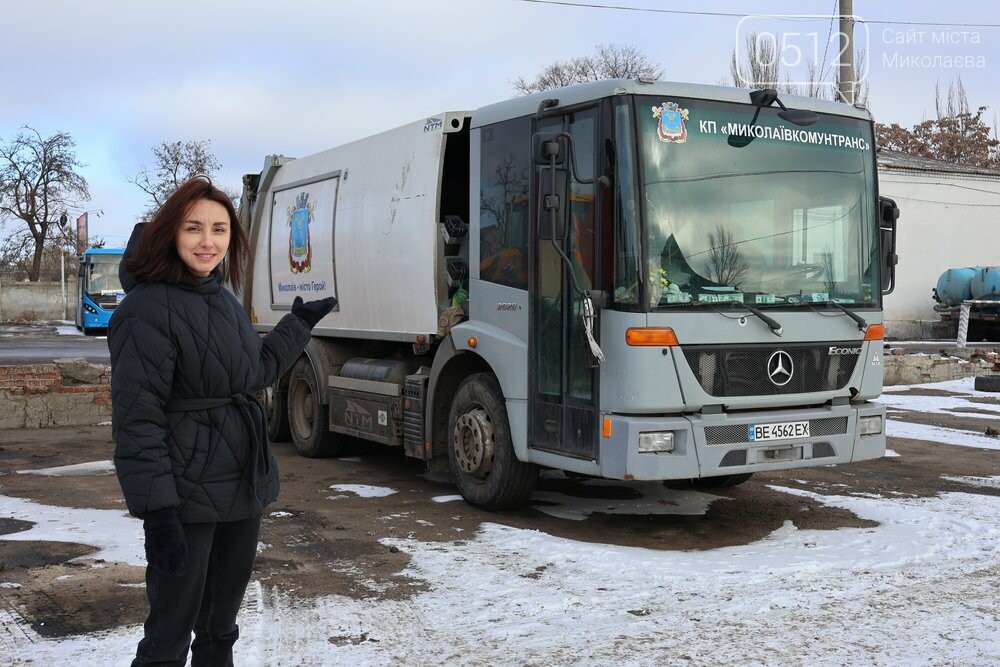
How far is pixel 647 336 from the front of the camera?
21.2 feet

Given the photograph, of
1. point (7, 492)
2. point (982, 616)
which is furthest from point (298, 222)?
point (982, 616)

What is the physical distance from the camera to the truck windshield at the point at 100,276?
37031 mm

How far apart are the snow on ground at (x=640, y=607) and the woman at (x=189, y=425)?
3.73 ft

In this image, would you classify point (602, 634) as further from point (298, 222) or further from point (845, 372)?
point (298, 222)

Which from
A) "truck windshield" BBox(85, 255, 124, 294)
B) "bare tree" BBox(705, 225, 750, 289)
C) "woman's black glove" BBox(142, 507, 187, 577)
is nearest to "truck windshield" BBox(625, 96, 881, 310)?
"bare tree" BBox(705, 225, 750, 289)

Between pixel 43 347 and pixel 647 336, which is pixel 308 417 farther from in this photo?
pixel 43 347

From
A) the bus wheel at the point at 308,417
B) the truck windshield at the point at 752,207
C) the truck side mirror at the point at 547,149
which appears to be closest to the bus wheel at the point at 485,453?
the truck windshield at the point at 752,207

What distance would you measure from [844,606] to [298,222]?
24.1 feet

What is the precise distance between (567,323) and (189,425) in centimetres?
390

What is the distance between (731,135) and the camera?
6.88 m

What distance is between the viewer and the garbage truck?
6551 millimetres

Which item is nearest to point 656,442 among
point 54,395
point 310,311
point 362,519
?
point 362,519

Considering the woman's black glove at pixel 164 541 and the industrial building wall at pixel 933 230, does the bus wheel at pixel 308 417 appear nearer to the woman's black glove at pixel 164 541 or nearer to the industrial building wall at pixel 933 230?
the woman's black glove at pixel 164 541

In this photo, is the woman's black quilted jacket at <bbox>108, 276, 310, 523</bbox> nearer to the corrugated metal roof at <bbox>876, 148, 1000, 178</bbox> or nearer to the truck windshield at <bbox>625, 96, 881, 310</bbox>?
the truck windshield at <bbox>625, 96, 881, 310</bbox>
